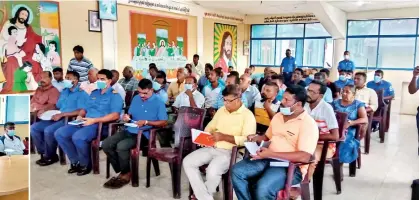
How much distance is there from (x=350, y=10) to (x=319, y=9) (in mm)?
1761

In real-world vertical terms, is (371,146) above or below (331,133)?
below

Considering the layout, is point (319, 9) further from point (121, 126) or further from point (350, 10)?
point (121, 126)

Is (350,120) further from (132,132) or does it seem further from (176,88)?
(176,88)

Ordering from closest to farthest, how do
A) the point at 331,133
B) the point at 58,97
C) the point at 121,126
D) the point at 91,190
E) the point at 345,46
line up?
1. the point at 331,133
2. the point at 91,190
3. the point at 121,126
4. the point at 58,97
5. the point at 345,46

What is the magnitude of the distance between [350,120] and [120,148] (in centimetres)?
235

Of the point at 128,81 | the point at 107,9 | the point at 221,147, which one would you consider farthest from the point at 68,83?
the point at 107,9

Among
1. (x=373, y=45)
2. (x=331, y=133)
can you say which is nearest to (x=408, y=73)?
(x=373, y=45)

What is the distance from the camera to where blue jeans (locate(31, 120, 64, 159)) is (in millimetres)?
4074

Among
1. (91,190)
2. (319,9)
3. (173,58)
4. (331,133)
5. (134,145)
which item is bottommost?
(91,190)

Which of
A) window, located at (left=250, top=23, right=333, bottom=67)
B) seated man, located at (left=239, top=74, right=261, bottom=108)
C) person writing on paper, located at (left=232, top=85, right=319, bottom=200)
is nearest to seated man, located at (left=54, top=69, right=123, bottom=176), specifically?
seated man, located at (left=239, top=74, right=261, bottom=108)

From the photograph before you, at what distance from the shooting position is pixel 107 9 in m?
7.44

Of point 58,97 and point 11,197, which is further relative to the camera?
point 58,97

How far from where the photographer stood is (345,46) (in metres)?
10.8

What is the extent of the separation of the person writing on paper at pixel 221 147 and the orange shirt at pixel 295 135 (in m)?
0.30
